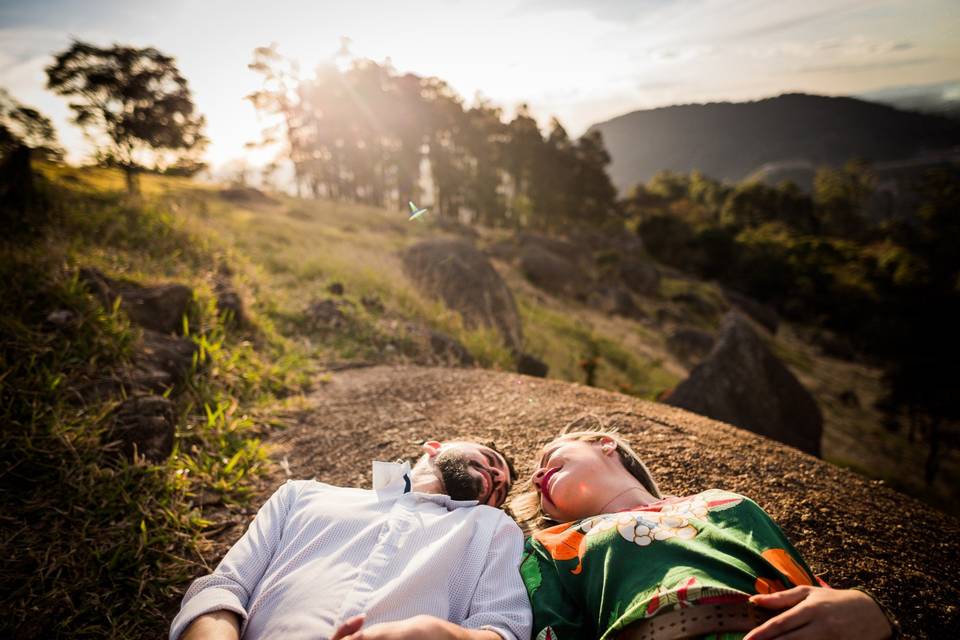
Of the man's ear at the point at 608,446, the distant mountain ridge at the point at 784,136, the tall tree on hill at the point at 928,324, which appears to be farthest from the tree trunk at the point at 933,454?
the distant mountain ridge at the point at 784,136

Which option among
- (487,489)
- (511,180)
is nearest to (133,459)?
(487,489)

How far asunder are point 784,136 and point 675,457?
199342 mm

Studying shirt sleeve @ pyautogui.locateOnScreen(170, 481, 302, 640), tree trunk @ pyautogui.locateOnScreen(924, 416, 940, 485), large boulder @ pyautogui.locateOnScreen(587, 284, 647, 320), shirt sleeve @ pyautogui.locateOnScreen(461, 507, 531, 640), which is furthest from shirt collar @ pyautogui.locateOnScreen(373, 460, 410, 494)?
tree trunk @ pyautogui.locateOnScreen(924, 416, 940, 485)

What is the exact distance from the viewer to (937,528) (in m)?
2.17

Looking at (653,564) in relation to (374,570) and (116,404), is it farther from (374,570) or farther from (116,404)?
(116,404)

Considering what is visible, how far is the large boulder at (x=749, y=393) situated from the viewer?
24.2 feet

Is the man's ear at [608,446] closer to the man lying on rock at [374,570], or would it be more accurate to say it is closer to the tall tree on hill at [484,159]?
the man lying on rock at [374,570]

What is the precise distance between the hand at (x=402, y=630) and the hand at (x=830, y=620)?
2.66 feet

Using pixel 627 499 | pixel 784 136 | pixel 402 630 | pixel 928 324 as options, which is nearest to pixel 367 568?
pixel 402 630

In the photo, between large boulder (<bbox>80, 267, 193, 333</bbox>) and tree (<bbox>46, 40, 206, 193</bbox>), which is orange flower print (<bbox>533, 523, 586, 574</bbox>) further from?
tree (<bbox>46, 40, 206, 193</bbox>)

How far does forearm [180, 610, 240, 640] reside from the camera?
1340 mm

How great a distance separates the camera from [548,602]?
1521 mm

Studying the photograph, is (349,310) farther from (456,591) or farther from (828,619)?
(828,619)

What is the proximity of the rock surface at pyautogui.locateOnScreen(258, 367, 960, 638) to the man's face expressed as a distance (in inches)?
27.0
